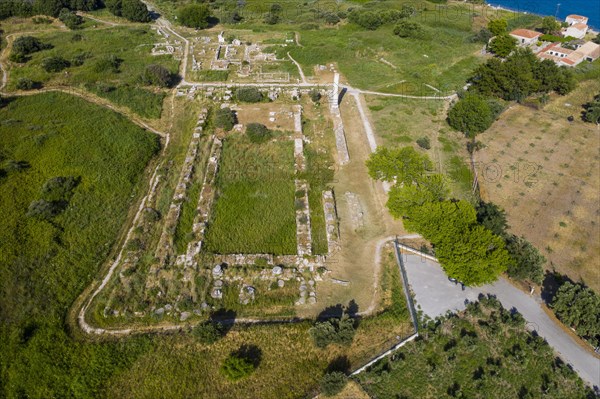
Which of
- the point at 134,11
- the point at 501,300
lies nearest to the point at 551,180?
the point at 501,300

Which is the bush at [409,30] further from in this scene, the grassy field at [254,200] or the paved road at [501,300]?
the paved road at [501,300]

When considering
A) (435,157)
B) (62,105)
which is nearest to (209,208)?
(435,157)

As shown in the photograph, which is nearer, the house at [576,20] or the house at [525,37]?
the house at [525,37]

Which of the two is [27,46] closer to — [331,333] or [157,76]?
[157,76]

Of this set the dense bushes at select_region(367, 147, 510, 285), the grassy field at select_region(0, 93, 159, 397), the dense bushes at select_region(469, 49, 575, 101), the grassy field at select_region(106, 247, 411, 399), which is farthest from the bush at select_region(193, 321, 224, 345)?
the dense bushes at select_region(469, 49, 575, 101)

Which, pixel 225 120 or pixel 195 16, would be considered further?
pixel 195 16

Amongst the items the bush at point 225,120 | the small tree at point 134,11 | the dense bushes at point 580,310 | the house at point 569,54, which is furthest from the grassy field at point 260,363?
the small tree at point 134,11

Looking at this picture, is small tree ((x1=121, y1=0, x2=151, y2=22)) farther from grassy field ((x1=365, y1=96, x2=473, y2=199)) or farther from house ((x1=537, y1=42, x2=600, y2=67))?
house ((x1=537, y1=42, x2=600, y2=67))
